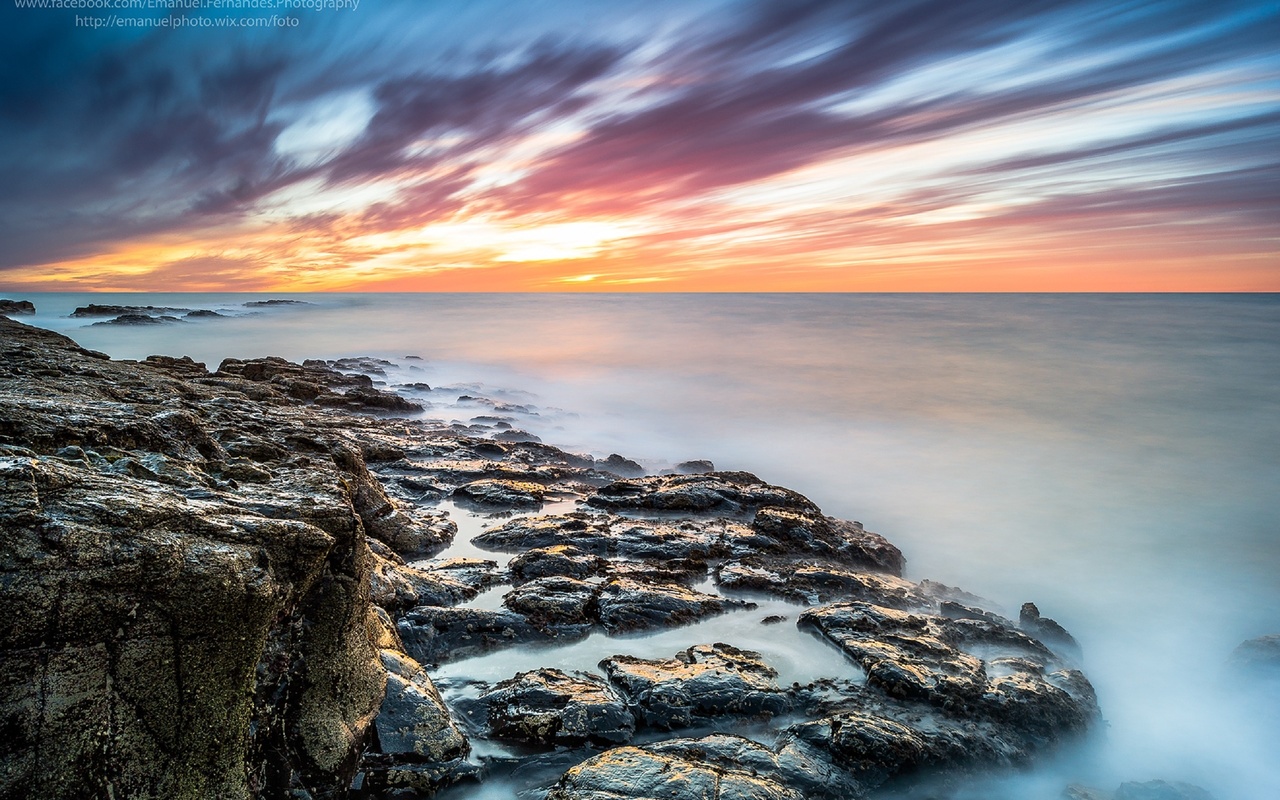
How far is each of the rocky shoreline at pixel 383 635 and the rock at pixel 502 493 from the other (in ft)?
2.24

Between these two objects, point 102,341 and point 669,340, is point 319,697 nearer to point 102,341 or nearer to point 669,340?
point 669,340

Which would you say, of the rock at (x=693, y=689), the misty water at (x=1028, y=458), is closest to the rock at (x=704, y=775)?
the rock at (x=693, y=689)

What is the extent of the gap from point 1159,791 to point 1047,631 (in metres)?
2.56

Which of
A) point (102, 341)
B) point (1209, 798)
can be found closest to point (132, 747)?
point (1209, 798)

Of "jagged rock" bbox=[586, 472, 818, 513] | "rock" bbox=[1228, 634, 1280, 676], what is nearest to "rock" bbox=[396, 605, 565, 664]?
"jagged rock" bbox=[586, 472, 818, 513]

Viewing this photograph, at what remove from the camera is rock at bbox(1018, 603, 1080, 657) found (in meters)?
7.51

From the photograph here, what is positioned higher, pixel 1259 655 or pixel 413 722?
pixel 413 722

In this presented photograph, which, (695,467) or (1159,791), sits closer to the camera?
(1159,791)

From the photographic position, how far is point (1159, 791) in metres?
5.18

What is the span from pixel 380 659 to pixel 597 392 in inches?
873

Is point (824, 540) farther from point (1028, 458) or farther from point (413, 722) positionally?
point (1028, 458)

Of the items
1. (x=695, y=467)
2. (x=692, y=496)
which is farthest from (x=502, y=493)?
(x=695, y=467)

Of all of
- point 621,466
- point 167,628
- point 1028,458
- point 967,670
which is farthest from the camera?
point 1028,458

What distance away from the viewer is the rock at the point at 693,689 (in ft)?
15.8
